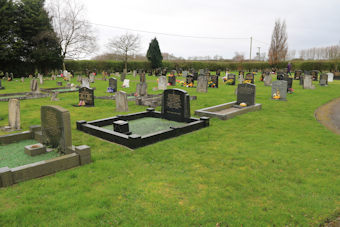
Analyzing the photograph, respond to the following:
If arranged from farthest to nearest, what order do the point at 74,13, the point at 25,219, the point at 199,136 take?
1. the point at 74,13
2. the point at 199,136
3. the point at 25,219

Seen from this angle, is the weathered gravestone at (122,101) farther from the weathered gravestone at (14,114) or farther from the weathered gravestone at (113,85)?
the weathered gravestone at (113,85)

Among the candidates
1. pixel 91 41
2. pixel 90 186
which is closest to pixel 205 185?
pixel 90 186

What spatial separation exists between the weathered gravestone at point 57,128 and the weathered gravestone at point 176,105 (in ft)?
14.2

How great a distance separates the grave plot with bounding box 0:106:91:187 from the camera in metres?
4.61

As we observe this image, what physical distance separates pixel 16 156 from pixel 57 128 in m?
1.15

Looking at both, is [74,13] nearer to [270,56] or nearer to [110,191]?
[270,56]

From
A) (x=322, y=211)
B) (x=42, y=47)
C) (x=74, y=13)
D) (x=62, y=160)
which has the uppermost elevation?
(x=74, y=13)

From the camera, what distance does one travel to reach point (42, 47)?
34.9 meters

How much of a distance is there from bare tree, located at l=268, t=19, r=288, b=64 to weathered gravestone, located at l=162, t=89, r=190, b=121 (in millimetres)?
47302

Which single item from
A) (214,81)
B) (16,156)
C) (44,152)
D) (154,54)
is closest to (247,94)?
(214,81)

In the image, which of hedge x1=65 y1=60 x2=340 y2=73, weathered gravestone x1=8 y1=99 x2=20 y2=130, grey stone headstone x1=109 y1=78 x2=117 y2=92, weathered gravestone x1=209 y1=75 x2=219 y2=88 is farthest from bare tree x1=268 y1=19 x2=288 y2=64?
weathered gravestone x1=8 y1=99 x2=20 y2=130

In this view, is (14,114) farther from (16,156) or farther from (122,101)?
(122,101)

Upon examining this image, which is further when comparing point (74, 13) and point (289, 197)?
point (74, 13)

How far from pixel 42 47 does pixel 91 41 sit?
7.75 metres
